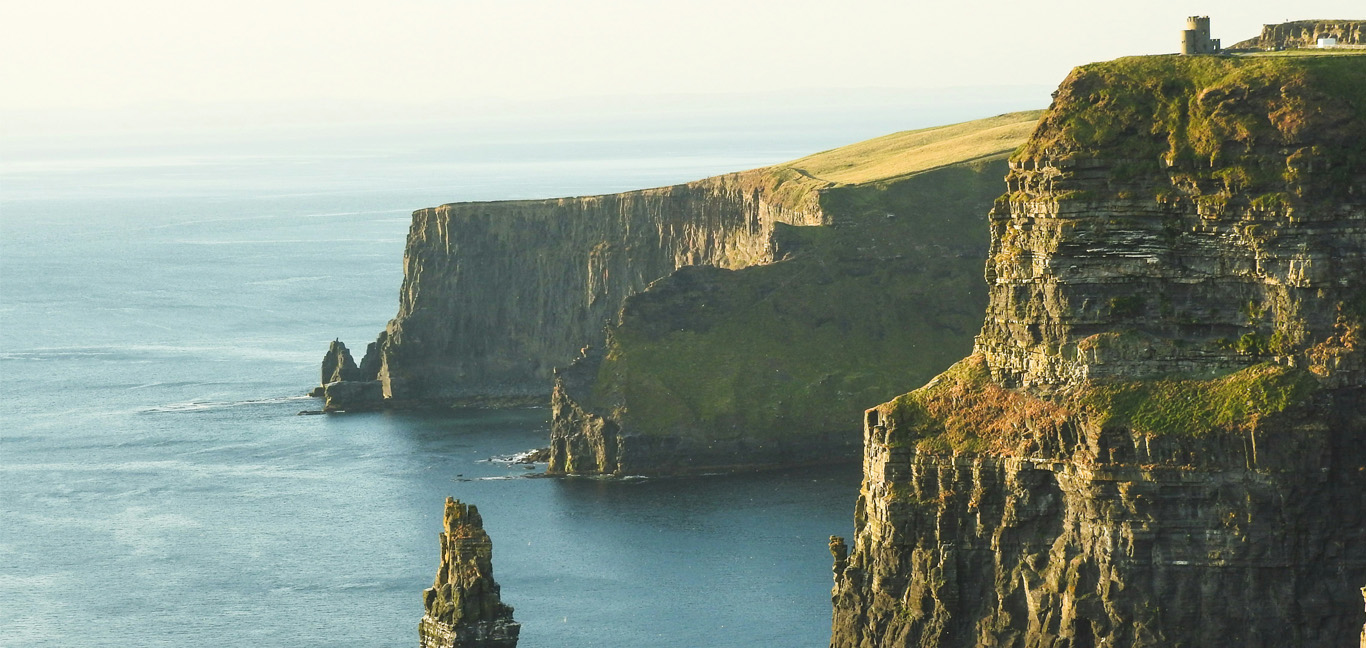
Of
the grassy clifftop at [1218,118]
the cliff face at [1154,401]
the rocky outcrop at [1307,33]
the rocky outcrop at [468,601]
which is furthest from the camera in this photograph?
the rocky outcrop at [1307,33]

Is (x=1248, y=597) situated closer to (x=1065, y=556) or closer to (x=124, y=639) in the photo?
(x=1065, y=556)

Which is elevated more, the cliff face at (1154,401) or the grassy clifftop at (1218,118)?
the grassy clifftop at (1218,118)

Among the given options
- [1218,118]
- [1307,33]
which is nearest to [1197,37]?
[1218,118]

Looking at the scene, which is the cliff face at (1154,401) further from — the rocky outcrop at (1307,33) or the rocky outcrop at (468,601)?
the rocky outcrop at (1307,33)

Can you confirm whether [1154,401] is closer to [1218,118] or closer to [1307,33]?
[1218,118]

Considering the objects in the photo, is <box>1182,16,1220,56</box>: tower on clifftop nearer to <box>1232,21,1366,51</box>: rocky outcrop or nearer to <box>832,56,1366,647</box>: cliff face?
<box>832,56,1366,647</box>: cliff face

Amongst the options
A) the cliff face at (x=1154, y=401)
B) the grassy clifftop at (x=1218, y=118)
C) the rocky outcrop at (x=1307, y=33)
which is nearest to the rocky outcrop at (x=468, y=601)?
the cliff face at (x=1154, y=401)

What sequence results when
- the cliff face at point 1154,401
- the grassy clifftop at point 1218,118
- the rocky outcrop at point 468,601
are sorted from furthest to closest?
the grassy clifftop at point 1218,118 < the cliff face at point 1154,401 < the rocky outcrop at point 468,601
